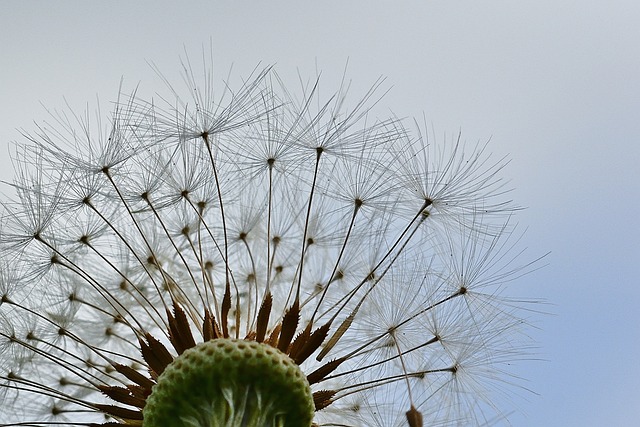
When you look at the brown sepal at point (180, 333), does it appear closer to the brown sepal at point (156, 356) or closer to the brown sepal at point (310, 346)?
the brown sepal at point (156, 356)

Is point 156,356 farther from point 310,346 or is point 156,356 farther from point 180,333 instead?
point 310,346

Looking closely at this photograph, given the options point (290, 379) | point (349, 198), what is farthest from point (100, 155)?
point (290, 379)

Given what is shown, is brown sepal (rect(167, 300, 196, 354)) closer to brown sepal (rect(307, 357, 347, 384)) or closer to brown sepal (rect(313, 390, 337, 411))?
brown sepal (rect(307, 357, 347, 384))

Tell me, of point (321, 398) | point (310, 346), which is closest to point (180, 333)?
point (310, 346)

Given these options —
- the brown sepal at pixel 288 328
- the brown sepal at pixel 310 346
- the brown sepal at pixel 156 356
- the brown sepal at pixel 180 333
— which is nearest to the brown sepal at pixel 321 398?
the brown sepal at pixel 310 346

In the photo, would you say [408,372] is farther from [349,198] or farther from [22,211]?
[22,211]

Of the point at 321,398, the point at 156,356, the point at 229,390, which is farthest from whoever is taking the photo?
the point at 321,398

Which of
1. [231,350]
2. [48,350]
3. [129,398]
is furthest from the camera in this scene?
Result: [48,350]

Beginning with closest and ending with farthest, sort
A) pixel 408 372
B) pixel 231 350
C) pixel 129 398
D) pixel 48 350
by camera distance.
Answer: pixel 231 350 < pixel 129 398 < pixel 408 372 < pixel 48 350

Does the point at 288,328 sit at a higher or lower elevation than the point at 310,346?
higher
